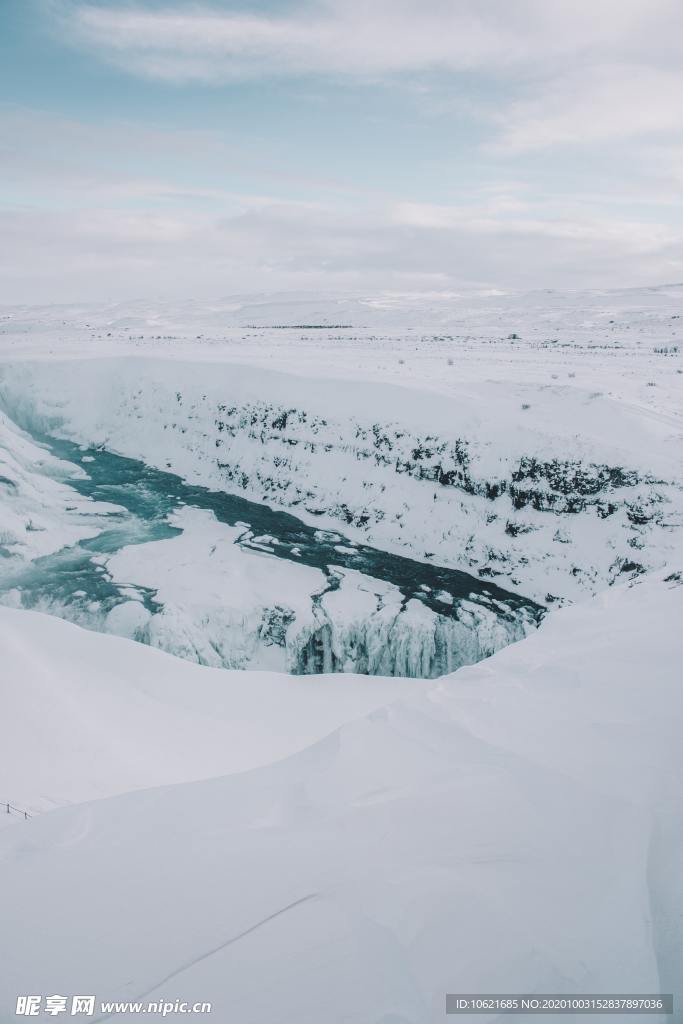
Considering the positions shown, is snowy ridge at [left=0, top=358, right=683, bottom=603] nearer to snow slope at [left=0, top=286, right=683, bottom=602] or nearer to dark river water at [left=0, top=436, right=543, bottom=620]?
snow slope at [left=0, top=286, right=683, bottom=602]

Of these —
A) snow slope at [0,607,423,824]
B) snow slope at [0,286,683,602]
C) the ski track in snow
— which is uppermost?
snow slope at [0,286,683,602]

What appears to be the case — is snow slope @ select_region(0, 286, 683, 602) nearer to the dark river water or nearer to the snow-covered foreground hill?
the dark river water

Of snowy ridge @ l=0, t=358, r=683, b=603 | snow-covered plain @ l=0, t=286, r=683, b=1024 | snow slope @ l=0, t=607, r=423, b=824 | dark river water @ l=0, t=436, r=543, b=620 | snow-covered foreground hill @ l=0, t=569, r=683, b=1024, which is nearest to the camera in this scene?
snow-covered foreground hill @ l=0, t=569, r=683, b=1024

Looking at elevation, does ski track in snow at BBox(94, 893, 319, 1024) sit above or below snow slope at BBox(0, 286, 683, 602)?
below

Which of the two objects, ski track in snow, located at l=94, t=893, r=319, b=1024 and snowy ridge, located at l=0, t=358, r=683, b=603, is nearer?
ski track in snow, located at l=94, t=893, r=319, b=1024

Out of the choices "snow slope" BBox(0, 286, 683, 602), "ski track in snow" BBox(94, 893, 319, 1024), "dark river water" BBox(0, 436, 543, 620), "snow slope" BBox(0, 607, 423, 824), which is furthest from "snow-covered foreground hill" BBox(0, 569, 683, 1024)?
"snow slope" BBox(0, 286, 683, 602)

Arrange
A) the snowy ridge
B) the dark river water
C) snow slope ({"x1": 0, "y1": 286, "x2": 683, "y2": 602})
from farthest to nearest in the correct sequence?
snow slope ({"x1": 0, "y1": 286, "x2": 683, "y2": 602}) < the snowy ridge < the dark river water

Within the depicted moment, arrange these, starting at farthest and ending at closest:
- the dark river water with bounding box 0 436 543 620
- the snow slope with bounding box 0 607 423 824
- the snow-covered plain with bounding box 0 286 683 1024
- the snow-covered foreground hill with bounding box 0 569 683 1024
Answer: the dark river water with bounding box 0 436 543 620 → the snow slope with bounding box 0 607 423 824 → the snow-covered plain with bounding box 0 286 683 1024 → the snow-covered foreground hill with bounding box 0 569 683 1024

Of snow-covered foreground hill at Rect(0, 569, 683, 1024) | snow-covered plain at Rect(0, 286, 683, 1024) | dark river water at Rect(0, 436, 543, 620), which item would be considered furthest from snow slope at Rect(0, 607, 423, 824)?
dark river water at Rect(0, 436, 543, 620)
